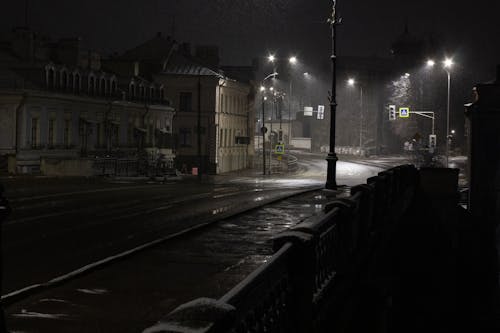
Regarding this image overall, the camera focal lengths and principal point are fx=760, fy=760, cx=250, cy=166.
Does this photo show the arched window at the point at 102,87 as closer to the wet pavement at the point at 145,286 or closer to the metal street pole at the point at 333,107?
the metal street pole at the point at 333,107

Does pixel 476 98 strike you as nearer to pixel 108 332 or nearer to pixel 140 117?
pixel 140 117

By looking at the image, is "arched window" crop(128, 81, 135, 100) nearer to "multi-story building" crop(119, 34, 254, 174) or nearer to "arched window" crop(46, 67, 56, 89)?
"multi-story building" crop(119, 34, 254, 174)

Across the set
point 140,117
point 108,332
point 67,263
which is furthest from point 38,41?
point 108,332

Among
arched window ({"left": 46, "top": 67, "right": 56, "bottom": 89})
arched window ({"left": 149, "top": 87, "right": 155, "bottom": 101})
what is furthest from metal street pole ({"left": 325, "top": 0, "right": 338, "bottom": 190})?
arched window ({"left": 149, "top": 87, "right": 155, "bottom": 101})

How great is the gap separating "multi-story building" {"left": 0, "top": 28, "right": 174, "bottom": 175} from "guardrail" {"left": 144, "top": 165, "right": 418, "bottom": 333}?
36127mm

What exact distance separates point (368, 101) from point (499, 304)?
110 metres

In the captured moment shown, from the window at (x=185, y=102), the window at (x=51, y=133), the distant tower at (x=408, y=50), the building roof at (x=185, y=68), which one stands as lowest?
the window at (x=51, y=133)

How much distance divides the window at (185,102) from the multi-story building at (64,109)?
7.41 metres

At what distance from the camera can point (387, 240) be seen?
64.3 feet

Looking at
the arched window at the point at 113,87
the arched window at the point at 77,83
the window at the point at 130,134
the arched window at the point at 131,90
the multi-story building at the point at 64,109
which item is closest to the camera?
the multi-story building at the point at 64,109

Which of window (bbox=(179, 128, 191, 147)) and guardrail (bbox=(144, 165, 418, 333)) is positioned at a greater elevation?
window (bbox=(179, 128, 191, 147))

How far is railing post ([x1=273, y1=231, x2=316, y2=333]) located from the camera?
6.71 meters

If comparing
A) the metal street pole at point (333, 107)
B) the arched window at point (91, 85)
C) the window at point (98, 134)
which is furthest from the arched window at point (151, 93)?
the metal street pole at point (333, 107)

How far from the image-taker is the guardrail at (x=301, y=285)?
12.9 ft
